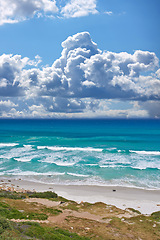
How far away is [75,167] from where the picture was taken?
111 ft

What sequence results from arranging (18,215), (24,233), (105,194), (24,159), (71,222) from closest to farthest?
(24,233) < (18,215) < (71,222) < (105,194) < (24,159)

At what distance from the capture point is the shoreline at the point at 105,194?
20.1 m

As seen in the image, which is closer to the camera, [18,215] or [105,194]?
[18,215]

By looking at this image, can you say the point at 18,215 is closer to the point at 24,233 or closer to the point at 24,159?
the point at 24,233

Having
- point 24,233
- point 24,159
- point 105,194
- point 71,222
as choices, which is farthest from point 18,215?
point 24,159

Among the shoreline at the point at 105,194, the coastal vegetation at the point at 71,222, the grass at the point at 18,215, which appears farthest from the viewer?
the shoreline at the point at 105,194

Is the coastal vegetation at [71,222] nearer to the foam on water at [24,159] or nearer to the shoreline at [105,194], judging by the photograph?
the shoreline at [105,194]

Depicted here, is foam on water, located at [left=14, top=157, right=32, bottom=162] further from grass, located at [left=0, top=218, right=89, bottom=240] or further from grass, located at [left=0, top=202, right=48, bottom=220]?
grass, located at [left=0, top=218, right=89, bottom=240]

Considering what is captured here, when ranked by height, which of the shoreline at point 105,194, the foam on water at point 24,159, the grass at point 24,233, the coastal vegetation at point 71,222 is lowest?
the shoreline at point 105,194

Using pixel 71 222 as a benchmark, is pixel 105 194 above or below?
below

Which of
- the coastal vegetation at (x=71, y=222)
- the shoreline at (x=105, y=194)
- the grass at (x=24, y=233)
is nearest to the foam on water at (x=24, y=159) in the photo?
the shoreline at (x=105, y=194)

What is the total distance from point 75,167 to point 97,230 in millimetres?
21623

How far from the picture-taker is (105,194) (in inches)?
907

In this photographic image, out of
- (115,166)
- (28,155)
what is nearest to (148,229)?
(115,166)
